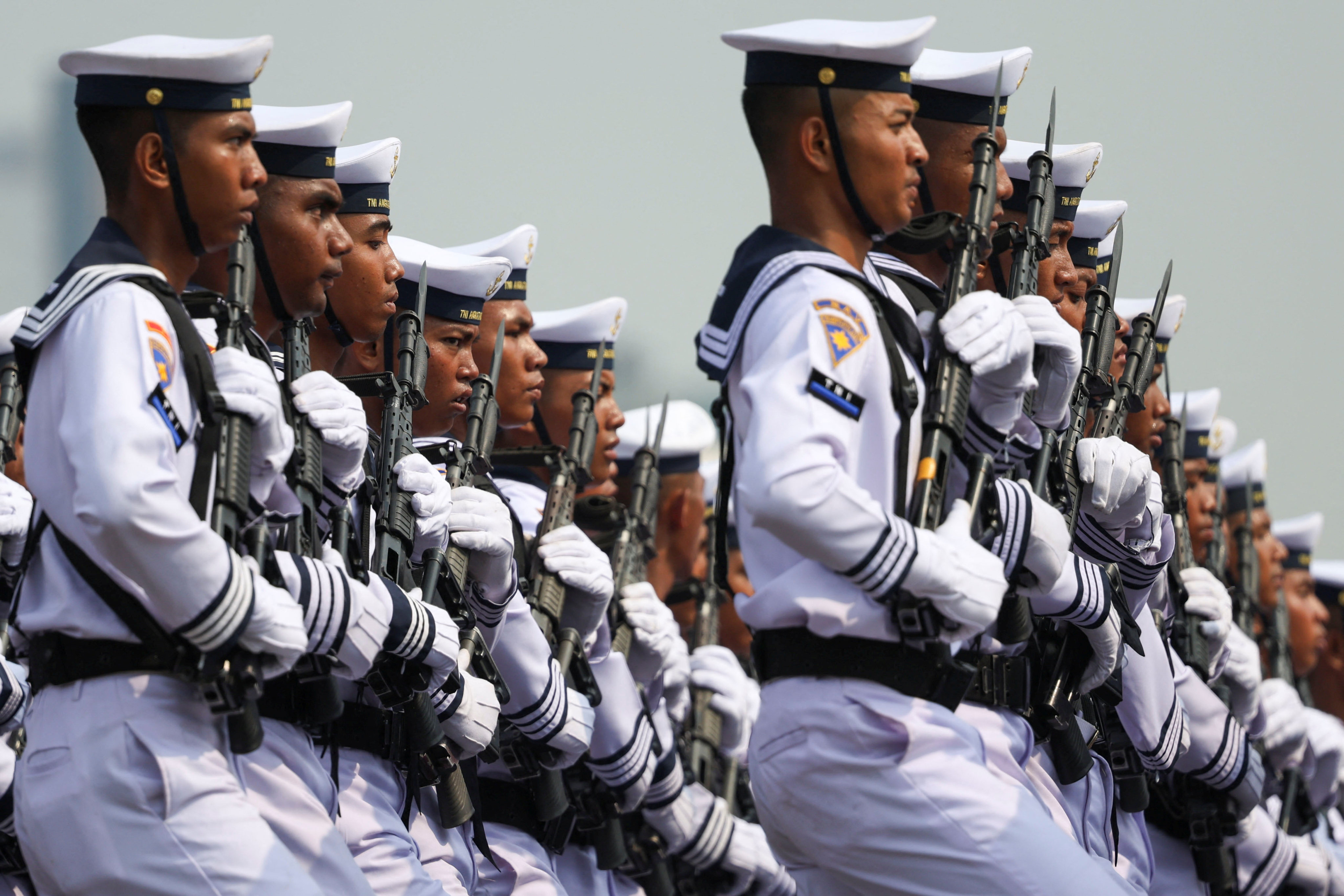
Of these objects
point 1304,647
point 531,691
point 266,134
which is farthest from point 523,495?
point 1304,647

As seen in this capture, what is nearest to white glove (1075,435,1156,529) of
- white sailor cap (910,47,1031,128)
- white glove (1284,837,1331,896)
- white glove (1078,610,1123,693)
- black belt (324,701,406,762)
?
white glove (1078,610,1123,693)

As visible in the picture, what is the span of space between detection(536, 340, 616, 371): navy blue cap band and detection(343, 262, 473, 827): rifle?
233 cm

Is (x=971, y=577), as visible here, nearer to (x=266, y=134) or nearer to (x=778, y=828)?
(x=778, y=828)

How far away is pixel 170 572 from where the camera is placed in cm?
443

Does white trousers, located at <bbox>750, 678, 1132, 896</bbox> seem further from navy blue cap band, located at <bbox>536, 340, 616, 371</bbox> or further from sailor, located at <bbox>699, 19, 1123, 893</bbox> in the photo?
navy blue cap band, located at <bbox>536, 340, 616, 371</bbox>

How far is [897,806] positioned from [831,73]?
191cm

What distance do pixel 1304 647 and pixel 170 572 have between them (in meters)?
11.4

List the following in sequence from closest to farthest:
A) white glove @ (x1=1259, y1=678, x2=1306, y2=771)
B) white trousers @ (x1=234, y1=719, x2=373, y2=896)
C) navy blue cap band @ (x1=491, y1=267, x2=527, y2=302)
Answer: white trousers @ (x1=234, y1=719, x2=373, y2=896)
navy blue cap band @ (x1=491, y1=267, x2=527, y2=302)
white glove @ (x1=1259, y1=678, x2=1306, y2=771)

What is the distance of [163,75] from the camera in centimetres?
521

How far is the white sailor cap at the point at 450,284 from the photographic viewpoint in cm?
787

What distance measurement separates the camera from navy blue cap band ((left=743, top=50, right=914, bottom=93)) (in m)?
5.48

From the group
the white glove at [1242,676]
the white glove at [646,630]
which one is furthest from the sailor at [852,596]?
the white glove at [1242,676]

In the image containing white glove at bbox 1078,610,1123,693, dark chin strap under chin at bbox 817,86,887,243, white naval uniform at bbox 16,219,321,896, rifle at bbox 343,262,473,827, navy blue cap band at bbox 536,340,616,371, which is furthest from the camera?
navy blue cap band at bbox 536,340,616,371

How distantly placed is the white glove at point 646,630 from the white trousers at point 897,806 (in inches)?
159
